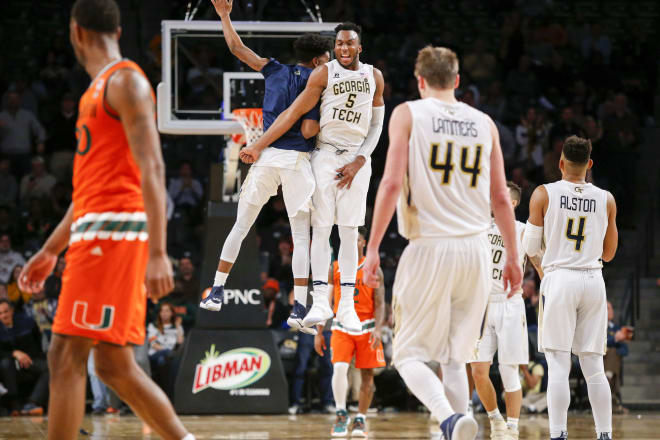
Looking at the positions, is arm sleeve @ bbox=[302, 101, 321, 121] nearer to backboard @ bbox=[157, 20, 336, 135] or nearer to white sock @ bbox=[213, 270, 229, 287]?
white sock @ bbox=[213, 270, 229, 287]

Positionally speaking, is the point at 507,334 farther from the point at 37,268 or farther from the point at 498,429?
the point at 37,268

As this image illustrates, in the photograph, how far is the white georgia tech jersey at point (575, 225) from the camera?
745 cm

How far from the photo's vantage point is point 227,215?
12641 millimetres

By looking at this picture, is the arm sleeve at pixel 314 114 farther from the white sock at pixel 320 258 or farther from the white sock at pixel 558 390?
the white sock at pixel 558 390

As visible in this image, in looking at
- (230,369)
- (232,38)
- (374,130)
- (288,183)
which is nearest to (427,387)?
(288,183)

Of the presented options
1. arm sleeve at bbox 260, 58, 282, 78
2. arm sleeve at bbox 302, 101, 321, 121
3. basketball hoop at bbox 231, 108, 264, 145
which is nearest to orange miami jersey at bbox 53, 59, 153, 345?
arm sleeve at bbox 302, 101, 321, 121

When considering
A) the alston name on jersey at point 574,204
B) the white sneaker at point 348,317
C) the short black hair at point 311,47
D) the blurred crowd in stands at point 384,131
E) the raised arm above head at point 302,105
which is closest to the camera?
the alston name on jersey at point 574,204

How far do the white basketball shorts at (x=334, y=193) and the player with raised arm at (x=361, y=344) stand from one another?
71.1 inches

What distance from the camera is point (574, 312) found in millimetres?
7395

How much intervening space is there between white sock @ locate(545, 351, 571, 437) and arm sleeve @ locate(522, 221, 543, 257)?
0.81 metres

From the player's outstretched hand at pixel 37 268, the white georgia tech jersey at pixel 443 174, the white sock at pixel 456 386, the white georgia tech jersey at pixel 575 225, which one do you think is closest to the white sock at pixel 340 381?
the white georgia tech jersey at pixel 575 225

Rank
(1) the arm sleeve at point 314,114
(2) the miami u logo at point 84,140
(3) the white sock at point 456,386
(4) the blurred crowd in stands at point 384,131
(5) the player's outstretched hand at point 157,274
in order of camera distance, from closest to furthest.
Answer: (5) the player's outstretched hand at point 157,274 → (2) the miami u logo at point 84,140 → (3) the white sock at point 456,386 → (1) the arm sleeve at point 314,114 → (4) the blurred crowd in stands at point 384,131

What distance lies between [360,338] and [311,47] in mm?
3758

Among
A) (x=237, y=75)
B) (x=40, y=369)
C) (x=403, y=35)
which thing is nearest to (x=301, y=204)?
(x=237, y=75)
